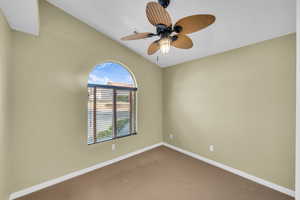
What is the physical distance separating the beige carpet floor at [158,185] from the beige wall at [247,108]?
327mm

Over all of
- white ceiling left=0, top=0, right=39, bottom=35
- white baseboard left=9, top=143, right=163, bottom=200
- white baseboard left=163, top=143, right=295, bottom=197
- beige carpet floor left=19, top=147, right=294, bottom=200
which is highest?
white ceiling left=0, top=0, right=39, bottom=35

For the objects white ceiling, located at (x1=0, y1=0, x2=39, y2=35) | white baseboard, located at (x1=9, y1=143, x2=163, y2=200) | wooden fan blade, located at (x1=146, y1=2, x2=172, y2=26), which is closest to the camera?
wooden fan blade, located at (x1=146, y1=2, x2=172, y2=26)

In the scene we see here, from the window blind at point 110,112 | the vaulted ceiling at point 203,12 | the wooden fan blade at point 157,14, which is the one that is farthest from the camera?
the window blind at point 110,112

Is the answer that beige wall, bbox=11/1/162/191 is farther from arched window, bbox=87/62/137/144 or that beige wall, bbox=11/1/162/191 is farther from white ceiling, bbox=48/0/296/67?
white ceiling, bbox=48/0/296/67

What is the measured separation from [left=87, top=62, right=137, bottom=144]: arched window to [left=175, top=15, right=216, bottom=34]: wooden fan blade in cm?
194

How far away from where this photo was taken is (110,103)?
280 centimetres

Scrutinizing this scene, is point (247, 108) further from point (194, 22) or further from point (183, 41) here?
point (194, 22)

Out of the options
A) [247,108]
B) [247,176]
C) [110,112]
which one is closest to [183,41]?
[247,108]

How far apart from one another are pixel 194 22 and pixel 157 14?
0.38m

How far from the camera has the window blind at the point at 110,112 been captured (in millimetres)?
2525

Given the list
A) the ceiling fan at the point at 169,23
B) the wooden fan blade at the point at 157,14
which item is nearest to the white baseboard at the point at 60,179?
the ceiling fan at the point at 169,23

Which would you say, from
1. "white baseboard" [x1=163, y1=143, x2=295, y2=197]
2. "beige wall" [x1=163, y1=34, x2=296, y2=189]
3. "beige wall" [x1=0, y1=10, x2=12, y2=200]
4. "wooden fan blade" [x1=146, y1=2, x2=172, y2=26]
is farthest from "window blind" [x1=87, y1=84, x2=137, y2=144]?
"wooden fan blade" [x1=146, y1=2, x2=172, y2=26]

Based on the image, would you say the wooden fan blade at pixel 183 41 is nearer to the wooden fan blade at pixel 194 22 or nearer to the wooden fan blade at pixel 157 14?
the wooden fan blade at pixel 194 22

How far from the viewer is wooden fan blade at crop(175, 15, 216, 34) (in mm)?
1141
